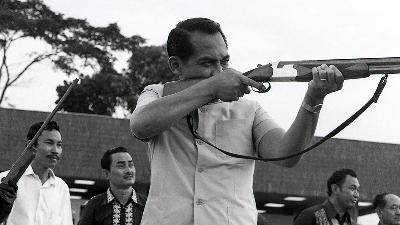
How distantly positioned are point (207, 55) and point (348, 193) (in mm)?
5612

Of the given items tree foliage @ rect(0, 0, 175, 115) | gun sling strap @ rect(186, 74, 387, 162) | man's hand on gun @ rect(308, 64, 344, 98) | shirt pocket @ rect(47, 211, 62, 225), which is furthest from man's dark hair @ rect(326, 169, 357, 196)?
tree foliage @ rect(0, 0, 175, 115)

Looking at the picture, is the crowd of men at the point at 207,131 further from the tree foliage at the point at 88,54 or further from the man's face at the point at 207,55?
the tree foliage at the point at 88,54

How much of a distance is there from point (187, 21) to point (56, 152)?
4097 millimetres

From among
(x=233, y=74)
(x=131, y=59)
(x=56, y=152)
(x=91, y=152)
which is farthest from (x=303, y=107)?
(x=131, y=59)

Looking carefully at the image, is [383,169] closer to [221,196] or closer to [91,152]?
[91,152]

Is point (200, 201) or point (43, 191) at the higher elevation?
point (43, 191)

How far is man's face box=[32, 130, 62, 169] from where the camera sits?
7133mm

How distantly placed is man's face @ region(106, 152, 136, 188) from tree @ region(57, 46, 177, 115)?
1125 inches

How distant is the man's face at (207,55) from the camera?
3201mm

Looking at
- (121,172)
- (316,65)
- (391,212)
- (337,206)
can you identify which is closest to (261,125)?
(316,65)

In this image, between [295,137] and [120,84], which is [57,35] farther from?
[295,137]

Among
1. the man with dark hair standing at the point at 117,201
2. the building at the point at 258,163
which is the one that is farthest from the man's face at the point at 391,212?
the building at the point at 258,163

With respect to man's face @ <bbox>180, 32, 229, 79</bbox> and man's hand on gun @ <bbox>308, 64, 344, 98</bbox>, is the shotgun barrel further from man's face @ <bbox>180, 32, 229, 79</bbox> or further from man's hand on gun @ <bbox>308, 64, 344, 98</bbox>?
man's face @ <bbox>180, 32, 229, 79</bbox>

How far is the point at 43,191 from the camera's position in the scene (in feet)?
23.1
